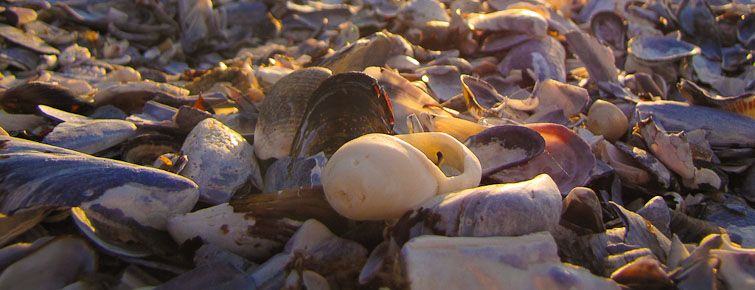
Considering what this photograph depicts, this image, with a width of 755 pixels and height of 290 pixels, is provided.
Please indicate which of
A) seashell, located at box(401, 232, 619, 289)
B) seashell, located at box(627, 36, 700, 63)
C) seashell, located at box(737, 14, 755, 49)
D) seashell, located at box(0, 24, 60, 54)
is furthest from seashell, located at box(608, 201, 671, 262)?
seashell, located at box(0, 24, 60, 54)

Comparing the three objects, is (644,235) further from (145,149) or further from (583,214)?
(145,149)

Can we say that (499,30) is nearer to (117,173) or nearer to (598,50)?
(598,50)

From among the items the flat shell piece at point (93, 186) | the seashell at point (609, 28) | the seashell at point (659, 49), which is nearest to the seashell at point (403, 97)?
the flat shell piece at point (93, 186)

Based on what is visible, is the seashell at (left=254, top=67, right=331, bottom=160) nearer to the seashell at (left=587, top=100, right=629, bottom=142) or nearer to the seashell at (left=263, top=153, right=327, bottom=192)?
the seashell at (left=263, top=153, right=327, bottom=192)

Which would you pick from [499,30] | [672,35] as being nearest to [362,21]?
[499,30]

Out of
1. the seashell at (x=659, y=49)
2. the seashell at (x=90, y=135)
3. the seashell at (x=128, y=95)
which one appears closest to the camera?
the seashell at (x=90, y=135)

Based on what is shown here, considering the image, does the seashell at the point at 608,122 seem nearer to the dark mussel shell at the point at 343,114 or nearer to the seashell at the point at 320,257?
the dark mussel shell at the point at 343,114
